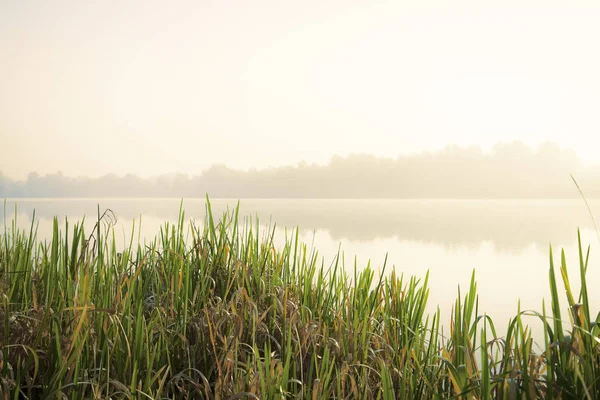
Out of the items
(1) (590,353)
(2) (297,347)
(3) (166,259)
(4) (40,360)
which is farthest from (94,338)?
(1) (590,353)

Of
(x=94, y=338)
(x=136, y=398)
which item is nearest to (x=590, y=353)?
(x=136, y=398)

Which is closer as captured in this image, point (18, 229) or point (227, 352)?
point (227, 352)

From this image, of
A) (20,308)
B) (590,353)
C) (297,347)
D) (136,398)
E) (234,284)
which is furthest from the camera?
(234,284)

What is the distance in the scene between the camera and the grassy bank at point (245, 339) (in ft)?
5.80

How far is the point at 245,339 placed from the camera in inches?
105

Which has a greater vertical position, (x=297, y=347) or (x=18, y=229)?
(x=18, y=229)

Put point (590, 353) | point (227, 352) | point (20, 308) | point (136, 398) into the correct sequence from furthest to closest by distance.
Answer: point (20, 308), point (227, 352), point (136, 398), point (590, 353)

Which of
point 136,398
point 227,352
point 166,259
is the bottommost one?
point 136,398

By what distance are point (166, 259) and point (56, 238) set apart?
90 centimetres

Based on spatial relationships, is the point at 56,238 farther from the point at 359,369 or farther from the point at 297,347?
the point at 359,369

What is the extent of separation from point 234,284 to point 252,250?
0.27m

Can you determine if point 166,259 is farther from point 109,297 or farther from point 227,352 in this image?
point 227,352

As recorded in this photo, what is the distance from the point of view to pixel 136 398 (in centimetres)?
211

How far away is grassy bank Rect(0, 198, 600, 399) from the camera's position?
1.77 meters
